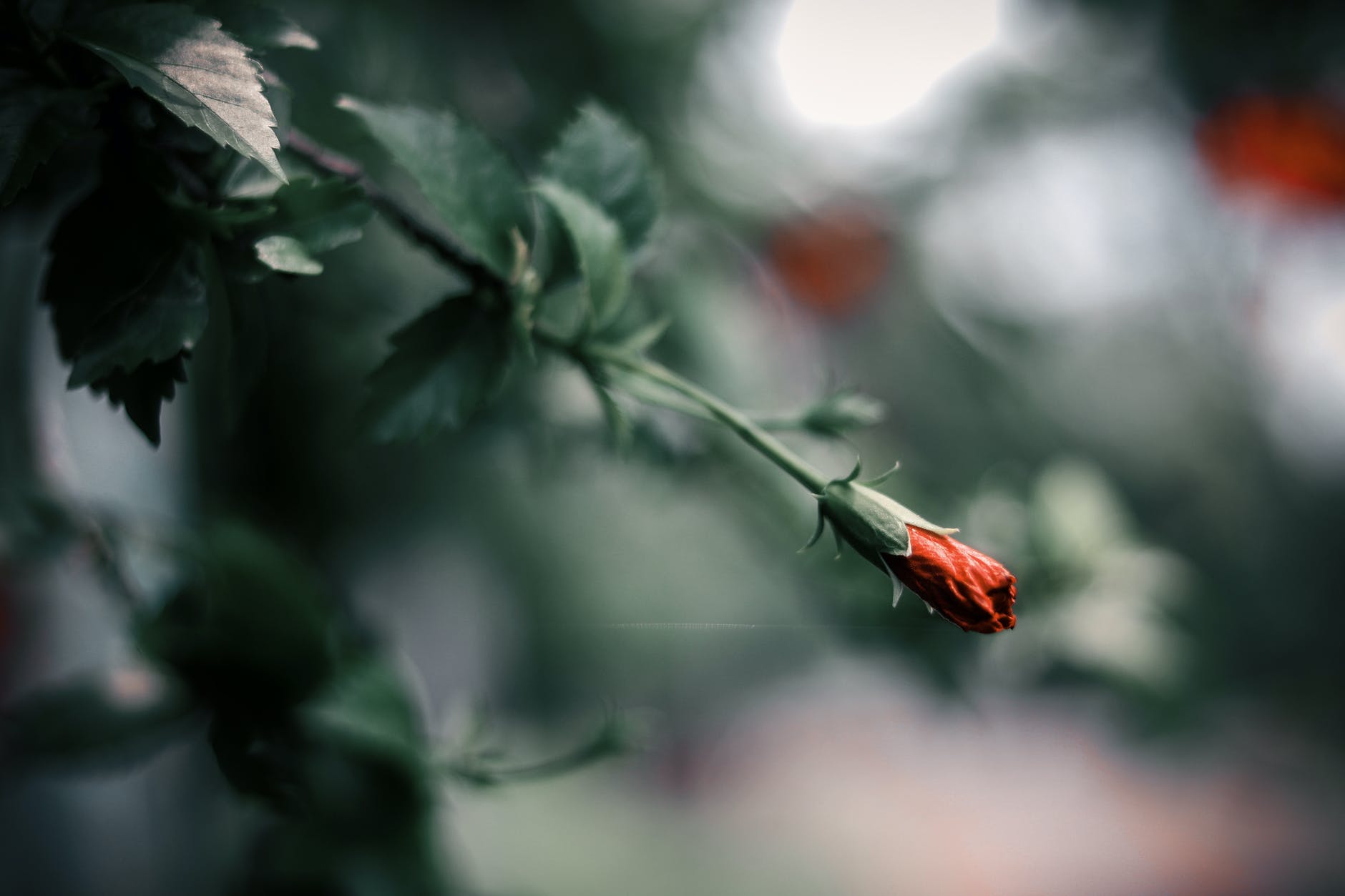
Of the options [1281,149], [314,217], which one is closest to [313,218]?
[314,217]

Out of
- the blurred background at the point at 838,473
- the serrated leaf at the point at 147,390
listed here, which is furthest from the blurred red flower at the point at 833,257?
the serrated leaf at the point at 147,390

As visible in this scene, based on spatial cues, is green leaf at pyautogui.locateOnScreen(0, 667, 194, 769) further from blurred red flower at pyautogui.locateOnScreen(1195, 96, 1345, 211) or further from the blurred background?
blurred red flower at pyautogui.locateOnScreen(1195, 96, 1345, 211)

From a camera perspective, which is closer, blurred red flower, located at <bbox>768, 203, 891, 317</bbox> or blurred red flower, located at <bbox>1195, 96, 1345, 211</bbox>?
blurred red flower, located at <bbox>768, 203, 891, 317</bbox>

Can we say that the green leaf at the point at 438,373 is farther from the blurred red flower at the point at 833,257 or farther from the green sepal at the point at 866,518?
the blurred red flower at the point at 833,257

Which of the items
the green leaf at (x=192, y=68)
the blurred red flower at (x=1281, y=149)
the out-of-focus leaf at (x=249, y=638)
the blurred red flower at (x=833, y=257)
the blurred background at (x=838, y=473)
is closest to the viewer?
the green leaf at (x=192, y=68)

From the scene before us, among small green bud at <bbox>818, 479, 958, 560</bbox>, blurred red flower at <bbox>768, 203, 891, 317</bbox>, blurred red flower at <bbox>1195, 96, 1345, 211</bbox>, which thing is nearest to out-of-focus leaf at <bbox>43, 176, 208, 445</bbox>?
small green bud at <bbox>818, 479, 958, 560</bbox>

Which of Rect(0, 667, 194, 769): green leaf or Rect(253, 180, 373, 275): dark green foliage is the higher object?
Rect(253, 180, 373, 275): dark green foliage
